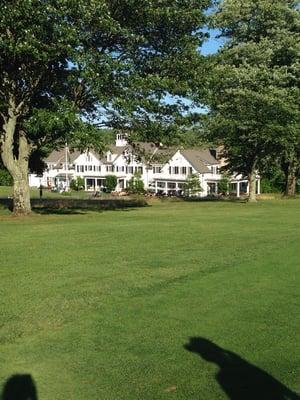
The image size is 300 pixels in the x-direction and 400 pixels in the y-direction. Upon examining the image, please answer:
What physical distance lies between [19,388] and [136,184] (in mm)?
81617

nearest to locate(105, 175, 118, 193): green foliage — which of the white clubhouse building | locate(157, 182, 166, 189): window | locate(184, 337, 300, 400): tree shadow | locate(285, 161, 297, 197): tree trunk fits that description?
the white clubhouse building

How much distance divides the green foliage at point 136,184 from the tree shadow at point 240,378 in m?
75.0

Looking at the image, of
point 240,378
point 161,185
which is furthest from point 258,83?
point 161,185

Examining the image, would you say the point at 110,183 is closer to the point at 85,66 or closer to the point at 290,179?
the point at 290,179

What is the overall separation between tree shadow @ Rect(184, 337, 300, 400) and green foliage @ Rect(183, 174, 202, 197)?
70.9 meters

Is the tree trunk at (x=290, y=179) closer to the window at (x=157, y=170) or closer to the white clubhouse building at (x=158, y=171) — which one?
the white clubhouse building at (x=158, y=171)

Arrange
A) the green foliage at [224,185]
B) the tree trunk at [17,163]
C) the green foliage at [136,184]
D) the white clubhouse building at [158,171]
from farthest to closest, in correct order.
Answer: the white clubhouse building at [158,171]
the green foliage at [136,184]
the green foliage at [224,185]
the tree trunk at [17,163]

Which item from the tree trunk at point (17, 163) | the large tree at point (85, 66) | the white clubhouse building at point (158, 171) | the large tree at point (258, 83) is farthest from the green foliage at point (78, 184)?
the tree trunk at point (17, 163)

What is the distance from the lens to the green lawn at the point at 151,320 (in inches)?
240

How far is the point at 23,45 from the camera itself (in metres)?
22.2

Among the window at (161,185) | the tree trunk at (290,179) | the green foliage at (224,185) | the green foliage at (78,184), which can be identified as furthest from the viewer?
the green foliage at (78,184)

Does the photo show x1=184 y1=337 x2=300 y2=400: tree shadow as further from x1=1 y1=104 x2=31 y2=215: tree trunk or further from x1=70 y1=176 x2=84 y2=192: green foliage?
x1=70 y1=176 x2=84 y2=192: green foliage

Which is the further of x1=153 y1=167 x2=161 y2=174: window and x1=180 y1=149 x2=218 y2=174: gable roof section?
x1=153 y1=167 x2=161 y2=174: window

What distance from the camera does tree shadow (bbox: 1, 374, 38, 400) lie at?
18.8 feet
